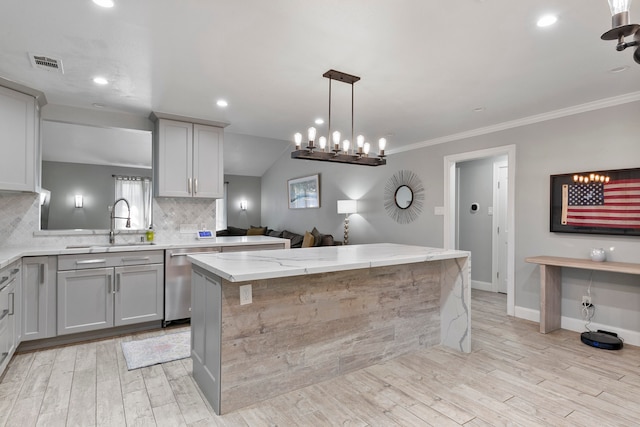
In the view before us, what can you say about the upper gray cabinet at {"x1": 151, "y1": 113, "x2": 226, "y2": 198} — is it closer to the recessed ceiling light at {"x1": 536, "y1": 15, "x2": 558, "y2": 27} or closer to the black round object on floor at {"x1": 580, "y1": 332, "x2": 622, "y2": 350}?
the recessed ceiling light at {"x1": 536, "y1": 15, "x2": 558, "y2": 27}

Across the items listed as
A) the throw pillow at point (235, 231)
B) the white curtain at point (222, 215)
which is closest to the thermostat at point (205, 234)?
the throw pillow at point (235, 231)

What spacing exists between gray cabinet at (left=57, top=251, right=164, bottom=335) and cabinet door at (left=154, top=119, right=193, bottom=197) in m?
0.80

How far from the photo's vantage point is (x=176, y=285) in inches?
147

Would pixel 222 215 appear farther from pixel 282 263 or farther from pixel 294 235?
pixel 282 263

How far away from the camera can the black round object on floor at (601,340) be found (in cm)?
312

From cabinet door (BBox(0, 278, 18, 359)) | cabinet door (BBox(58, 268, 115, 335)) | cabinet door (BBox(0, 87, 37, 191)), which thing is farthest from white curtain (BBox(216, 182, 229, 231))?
cabinet door (BBox(0, 278, 18, 359))

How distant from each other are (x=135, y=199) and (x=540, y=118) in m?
4.69

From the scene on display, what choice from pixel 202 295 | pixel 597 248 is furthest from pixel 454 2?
pixel 597 248

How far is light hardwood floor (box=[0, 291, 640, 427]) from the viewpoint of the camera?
206 centimetres

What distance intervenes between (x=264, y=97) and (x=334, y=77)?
86cm

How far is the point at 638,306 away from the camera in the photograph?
322 centimetres

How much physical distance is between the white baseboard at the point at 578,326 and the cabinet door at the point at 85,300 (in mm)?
4464

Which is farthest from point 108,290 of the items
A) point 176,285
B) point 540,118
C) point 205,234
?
point 540,118

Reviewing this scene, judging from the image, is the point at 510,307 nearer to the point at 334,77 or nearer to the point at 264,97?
the point at 334,77
